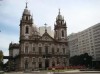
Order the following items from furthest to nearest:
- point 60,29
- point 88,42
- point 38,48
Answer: point 88,42 → point 60,29 → point 38,48

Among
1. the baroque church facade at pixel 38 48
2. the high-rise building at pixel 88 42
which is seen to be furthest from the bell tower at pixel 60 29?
the high-rise building at pixel 88 42

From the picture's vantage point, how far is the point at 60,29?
98.9m

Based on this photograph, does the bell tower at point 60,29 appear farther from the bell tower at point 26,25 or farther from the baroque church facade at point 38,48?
the bell tower at point 26,25

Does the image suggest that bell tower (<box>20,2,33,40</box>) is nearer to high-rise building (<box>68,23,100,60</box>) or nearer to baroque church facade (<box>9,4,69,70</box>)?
baroque church facade (<box>9,4,69,70</box>)

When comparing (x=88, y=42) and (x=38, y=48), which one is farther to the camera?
(x=88, y=42)

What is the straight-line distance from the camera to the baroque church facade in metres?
90.5

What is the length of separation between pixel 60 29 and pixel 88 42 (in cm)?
6458

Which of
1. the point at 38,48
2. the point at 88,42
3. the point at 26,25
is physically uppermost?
the point at 26,25

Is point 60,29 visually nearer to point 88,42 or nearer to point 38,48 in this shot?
point 38,48

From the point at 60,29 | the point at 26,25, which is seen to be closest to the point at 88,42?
the point at 60,29

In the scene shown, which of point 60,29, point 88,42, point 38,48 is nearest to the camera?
point 38,48

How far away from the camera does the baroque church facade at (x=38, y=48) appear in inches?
3565

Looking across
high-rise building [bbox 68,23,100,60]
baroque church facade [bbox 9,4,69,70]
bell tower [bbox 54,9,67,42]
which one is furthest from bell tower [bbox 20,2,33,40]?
high-rise building [bbox 68,23,100,60]

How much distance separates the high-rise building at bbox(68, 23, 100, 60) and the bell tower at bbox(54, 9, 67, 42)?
1899 inches
